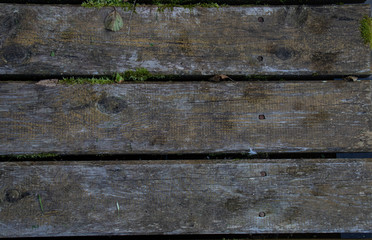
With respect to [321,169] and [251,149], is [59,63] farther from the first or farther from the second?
[321,169]

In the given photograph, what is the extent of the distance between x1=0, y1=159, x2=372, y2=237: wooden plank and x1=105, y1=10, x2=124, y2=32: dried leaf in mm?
1103

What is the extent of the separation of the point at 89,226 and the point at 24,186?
1.97 ft

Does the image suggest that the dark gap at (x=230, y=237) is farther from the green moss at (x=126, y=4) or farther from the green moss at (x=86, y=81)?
the green moss at (x=126, y=4)

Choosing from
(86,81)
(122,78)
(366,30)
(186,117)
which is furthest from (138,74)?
(366,30)

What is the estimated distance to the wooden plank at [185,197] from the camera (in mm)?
2234

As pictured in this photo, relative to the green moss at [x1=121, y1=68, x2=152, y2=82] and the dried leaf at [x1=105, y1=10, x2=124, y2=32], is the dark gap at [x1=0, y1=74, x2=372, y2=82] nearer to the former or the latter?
the green moss at [x1=121, y1=68, x2=152, y2=82]

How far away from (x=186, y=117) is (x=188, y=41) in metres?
0.63

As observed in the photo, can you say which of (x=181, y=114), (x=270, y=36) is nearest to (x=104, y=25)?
(x=181, y=114)

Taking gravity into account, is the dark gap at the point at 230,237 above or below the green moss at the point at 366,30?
below

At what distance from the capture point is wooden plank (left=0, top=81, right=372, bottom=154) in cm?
227

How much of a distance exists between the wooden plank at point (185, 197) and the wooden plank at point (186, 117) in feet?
0.47

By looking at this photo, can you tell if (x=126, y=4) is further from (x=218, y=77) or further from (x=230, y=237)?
(x=230, y=237)

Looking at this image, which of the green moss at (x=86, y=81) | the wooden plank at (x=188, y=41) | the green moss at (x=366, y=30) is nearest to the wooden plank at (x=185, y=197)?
the green moss at (x=86, y=81)

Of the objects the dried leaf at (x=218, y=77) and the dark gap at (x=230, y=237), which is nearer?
the dried leaf at (x=218, y=77)
